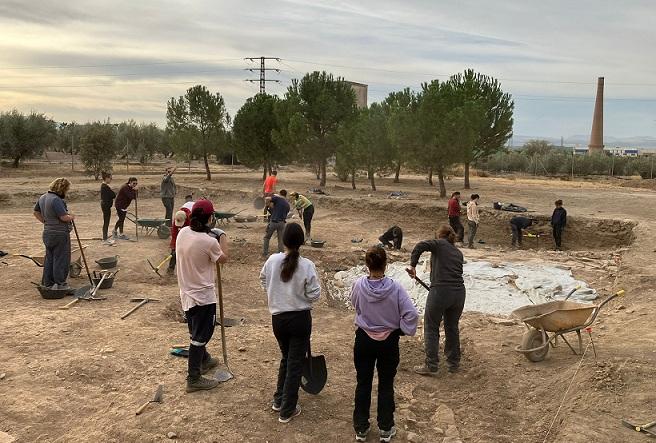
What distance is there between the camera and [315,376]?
4555 mm

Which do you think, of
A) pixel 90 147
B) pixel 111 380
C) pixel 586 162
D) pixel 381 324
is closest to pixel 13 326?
pixel 111 380

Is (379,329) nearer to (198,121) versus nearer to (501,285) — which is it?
(501,285)

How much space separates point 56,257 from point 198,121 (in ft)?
81.5

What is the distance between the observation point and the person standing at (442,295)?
5.18m

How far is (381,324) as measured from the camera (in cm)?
371

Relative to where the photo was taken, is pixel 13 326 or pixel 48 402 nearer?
pixel 48 402

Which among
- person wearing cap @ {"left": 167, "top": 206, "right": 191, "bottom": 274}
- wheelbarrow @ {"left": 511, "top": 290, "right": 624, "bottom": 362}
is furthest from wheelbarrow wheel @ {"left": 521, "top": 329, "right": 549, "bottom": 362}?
person wearing cap @ {"left": 167, "top": 206, "right": 191, "bottom": 274}

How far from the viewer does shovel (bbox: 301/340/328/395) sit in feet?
14.8

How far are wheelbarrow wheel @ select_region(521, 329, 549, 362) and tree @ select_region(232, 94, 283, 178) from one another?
2470cm

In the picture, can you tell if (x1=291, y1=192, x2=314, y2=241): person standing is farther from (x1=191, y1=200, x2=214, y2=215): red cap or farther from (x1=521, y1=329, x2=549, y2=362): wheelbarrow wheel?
(x1=191, y1=200, x2=214, y2=215): red cap

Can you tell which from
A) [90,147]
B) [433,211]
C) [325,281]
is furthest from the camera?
[90,147]

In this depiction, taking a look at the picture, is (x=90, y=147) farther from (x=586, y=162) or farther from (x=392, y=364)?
(x=586, y=162)

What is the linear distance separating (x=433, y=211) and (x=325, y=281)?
9.94 metres

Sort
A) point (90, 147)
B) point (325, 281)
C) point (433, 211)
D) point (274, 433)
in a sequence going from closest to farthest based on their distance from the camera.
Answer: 1. point (274, 433)
2. point (325, 281)
3. point (433, 211)
4. point (90, 147)
